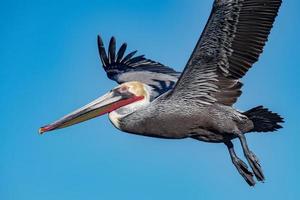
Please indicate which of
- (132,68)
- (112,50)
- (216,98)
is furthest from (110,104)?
(112,50)

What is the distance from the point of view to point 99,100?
1238cm

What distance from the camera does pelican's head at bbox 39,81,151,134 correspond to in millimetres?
12133

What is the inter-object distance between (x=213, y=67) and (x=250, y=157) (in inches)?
51.7

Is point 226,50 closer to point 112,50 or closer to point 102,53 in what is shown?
point 112,50

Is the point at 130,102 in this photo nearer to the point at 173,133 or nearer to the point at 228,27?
the point at 173,133

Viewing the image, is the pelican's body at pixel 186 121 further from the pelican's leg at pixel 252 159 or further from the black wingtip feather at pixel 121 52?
the black wingtip feather at pixel 121 52

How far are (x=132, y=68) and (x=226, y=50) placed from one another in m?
4.55

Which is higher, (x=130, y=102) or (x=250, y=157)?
(x=130, y=102)

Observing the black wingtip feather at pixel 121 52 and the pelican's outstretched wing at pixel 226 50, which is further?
the black wingtip feather at pixel 121 52

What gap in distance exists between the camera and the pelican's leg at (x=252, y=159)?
11112 mm

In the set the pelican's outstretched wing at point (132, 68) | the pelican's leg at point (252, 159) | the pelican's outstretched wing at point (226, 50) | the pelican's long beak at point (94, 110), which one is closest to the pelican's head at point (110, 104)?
the pelican's long beak at point (94, 110)

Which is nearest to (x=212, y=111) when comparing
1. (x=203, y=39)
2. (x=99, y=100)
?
(x=203, y=39)

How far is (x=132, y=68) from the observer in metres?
15.3

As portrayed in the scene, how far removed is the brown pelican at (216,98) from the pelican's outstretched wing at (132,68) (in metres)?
1.93
